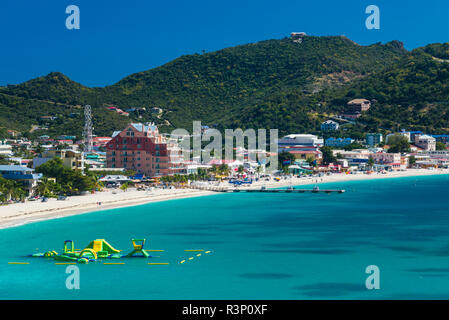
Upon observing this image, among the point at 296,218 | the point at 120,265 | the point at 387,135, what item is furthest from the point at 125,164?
the point at 387,135

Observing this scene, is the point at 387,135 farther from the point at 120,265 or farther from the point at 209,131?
the point at 120,265

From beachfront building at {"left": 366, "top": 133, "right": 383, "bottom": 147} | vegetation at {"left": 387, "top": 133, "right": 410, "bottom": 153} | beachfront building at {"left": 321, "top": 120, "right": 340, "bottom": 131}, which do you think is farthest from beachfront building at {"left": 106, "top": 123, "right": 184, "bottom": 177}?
beachfront building at {"left": 321, "top": 120, "right": 340, "bottom": 131}

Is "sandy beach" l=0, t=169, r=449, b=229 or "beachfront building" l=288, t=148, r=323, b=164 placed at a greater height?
"beachfront building" l=288, t=148, r=323, b=164

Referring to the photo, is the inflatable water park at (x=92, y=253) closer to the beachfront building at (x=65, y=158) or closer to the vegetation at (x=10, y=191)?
the vegetation at (x=10, y=191)

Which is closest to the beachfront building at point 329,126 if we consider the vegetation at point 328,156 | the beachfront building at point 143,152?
the vegetation at point 328,156

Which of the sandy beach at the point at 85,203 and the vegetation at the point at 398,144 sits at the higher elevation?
the vegetation at the point at 398,144

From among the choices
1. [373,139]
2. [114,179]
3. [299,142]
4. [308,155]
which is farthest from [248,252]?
[373,139]

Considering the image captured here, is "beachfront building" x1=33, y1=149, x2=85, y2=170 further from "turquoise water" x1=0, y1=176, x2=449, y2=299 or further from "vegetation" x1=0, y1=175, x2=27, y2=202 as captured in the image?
"vegetation" x1=0, y1=175, x2=27, y2=202
